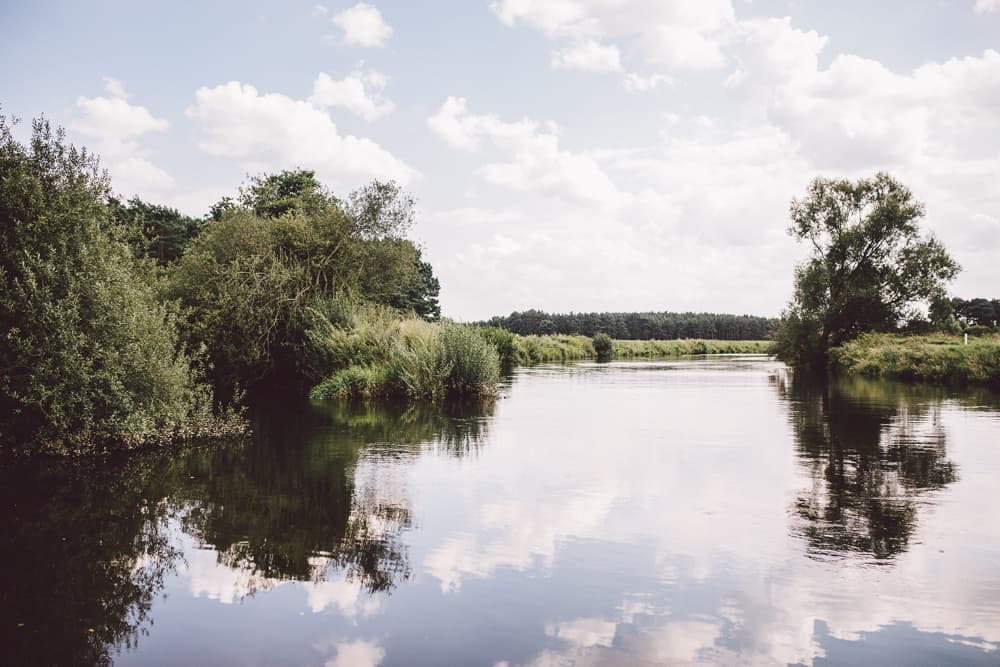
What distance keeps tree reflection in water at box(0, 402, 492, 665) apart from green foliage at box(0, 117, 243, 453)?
71cm

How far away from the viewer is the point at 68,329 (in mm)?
10891

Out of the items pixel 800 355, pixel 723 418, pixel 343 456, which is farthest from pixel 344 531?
pixel 800 355

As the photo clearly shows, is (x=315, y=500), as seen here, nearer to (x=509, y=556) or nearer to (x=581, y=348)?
(x=509, y=556)

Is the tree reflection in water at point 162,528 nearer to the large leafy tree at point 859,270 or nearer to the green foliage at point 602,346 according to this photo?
the large leafy tree at point 859,270

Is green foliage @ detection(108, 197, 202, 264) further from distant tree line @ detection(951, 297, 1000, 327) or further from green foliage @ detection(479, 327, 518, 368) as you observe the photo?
distant tree line @ detection(951, 297, 1000, 327)

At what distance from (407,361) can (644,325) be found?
399 ft

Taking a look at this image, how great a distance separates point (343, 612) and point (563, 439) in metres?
8.87

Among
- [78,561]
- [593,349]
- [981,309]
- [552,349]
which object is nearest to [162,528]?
[78,561]

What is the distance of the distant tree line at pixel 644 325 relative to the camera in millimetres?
125562

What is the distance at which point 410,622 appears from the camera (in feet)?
16.2

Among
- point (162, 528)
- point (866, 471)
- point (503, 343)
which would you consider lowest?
point (162, 528)

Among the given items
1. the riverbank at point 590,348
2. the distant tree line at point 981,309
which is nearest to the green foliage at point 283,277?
the riverbank at point 590,348

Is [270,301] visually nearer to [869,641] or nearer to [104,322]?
[104,322]

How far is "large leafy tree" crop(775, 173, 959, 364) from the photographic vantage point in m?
46.0
